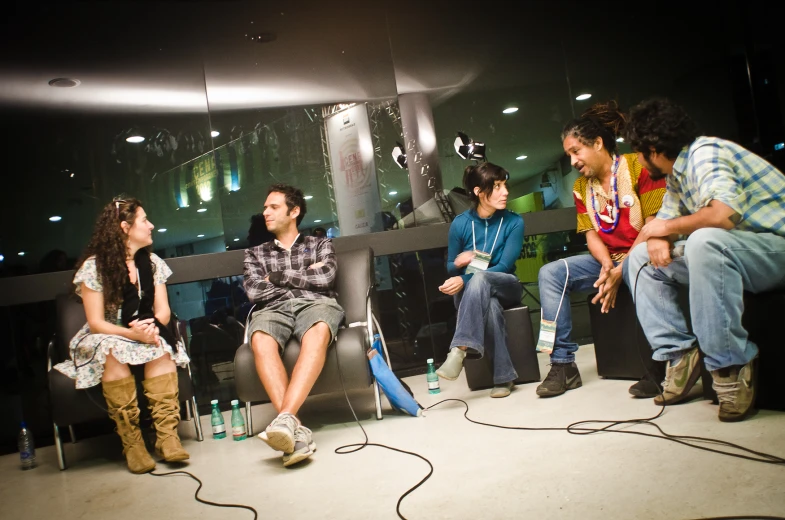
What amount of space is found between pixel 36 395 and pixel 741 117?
5.20m

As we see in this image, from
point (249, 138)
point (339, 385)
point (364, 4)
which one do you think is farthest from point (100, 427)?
point (364, 4)

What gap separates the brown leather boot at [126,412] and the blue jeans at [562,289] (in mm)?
2027

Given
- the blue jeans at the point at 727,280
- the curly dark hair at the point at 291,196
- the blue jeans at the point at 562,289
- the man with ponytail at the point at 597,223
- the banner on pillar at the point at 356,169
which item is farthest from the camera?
the banner on pillar at the point at 356,169

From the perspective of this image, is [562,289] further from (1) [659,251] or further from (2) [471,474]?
(2) [471,474]

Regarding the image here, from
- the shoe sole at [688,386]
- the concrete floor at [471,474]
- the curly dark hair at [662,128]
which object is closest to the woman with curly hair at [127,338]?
the concrete floor at [471,474]

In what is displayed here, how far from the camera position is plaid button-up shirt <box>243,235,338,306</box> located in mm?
3266

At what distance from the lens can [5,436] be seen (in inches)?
140

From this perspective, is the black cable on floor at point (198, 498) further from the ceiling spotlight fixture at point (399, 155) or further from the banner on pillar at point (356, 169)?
the ceiling spotlight fixture at point (399, 155)

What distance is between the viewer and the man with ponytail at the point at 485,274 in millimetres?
3133

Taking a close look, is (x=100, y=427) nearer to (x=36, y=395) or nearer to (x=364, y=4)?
(x=36, y=395)

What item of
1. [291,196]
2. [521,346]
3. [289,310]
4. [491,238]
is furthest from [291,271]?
[521,346]

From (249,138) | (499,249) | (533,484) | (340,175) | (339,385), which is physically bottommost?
(533,484)

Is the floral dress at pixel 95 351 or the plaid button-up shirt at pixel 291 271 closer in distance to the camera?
the floral dress at pixel 95 351

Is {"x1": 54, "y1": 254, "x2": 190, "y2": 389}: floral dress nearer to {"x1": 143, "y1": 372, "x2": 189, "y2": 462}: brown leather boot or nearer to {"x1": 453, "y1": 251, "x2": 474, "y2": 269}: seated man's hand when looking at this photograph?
{"x1": 143, "y1": 372, "x2": 189, "y2": 462}: brown leather boot
